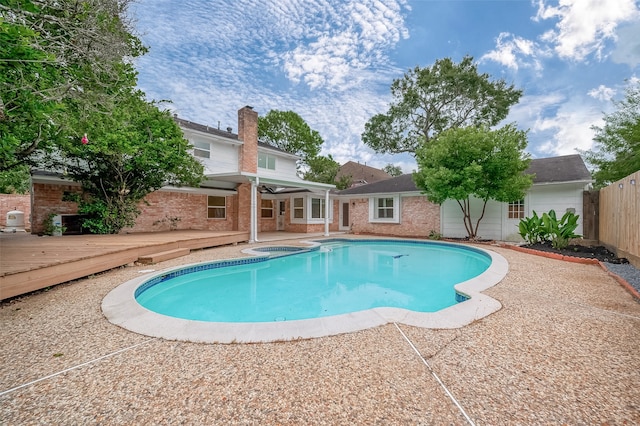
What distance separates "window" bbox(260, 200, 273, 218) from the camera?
17.0 meters

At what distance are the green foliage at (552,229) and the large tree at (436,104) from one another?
11.2 metres

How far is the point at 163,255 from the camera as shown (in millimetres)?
7758

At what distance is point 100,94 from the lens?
188 inches

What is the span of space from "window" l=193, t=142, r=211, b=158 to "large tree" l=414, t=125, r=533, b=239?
37.6 feet

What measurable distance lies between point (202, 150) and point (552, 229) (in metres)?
15.8

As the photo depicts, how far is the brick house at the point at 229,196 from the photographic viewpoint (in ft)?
33.7

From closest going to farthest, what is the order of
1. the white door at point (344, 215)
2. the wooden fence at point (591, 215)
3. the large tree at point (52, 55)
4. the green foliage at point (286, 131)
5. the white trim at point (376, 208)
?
the large tree at point (52, 55), the wooden fence at point (591, 215), the white trim at point (376, 208), the white door at point (344, 215), the green foliage at point (286, 131)

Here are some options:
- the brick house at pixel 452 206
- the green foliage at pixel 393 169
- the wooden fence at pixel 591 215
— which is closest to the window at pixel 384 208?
the brick house at pixel 452 206

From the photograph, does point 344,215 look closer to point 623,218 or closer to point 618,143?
point 623,218

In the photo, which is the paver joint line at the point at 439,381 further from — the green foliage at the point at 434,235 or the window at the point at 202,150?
the window at the point at 202,150

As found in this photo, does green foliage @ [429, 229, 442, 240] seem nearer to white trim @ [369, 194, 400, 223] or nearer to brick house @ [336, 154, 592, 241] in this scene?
brick house @ [336, 154, 592, 241]

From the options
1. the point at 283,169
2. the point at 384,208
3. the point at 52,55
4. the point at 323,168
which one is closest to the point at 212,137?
the point at 283,169

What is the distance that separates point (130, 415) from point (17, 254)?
19.4 feet

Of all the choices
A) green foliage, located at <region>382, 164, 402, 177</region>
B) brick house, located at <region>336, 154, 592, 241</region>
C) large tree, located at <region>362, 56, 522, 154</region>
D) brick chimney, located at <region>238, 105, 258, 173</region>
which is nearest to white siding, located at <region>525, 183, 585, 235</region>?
brick house, located at <region>336, 154, 592, 241</region>
